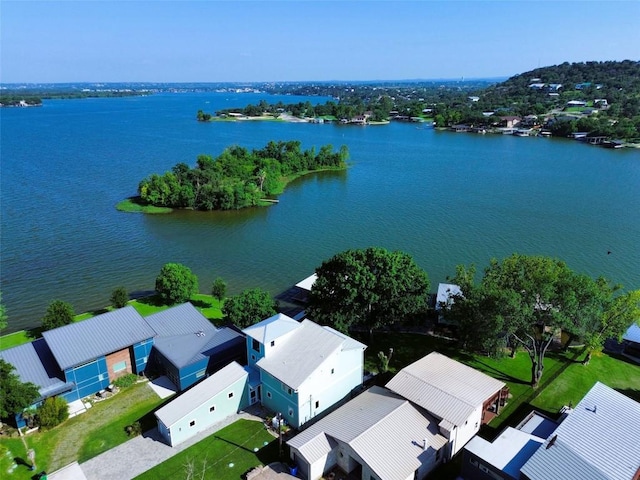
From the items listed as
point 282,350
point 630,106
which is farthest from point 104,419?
point 630,106

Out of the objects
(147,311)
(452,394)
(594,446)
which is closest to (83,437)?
(147,311)

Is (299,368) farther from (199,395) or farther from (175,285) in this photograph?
(175,285)

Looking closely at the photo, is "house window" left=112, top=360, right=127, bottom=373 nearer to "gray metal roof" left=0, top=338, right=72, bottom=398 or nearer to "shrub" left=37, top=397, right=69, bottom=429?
"gray metal roof" left=0, top=338, right=72, bottom=398

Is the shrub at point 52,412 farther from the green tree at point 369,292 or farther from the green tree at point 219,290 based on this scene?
the green tree at point 219,290

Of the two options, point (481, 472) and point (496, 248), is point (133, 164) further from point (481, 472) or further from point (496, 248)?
point (481, 472)

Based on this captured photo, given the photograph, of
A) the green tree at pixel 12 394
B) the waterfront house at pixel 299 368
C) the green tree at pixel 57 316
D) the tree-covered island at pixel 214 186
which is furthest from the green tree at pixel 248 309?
the tree-covered island at pixel 214 186

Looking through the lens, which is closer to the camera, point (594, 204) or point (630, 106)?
point (594, 204)

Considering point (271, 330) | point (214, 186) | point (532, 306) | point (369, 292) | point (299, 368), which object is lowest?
point (214, 186)
